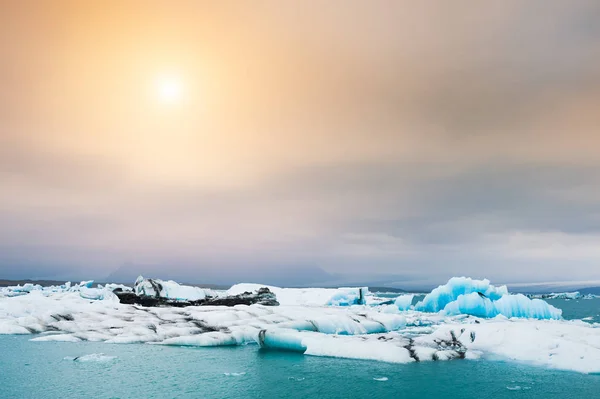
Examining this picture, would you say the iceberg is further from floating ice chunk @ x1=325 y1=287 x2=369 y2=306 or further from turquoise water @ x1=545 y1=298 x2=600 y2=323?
floating ice chunk @ x1=325 y1=287 x2=369 y2=306

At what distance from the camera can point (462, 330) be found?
21.7 meters

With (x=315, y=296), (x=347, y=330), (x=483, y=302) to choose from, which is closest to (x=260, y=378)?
(x=347, y=330)

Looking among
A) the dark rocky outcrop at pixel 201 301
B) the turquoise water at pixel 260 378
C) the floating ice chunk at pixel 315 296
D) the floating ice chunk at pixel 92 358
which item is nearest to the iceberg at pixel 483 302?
the dark rocky outcrop at pixel 201 301

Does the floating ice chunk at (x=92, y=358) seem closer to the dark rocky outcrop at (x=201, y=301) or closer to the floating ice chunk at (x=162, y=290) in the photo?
the dark rocky outcrop at (x=201, y=301)

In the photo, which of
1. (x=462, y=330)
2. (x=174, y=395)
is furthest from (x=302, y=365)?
(x=462, y=330)

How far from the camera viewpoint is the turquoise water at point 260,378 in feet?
43.4

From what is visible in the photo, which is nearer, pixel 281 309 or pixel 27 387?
pixel 27 387

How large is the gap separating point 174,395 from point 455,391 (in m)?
9.28

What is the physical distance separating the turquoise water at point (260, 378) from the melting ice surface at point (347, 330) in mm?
805

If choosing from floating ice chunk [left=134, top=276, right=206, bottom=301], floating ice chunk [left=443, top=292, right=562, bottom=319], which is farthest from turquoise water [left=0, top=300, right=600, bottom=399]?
floating ice chunk [left=134, top=276, right=206, bottom=301]

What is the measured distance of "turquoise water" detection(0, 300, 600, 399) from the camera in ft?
43.4

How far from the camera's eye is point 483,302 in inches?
1478

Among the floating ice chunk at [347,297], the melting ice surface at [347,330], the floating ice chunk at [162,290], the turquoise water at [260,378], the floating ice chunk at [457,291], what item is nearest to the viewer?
the turquoise water at [260,378]

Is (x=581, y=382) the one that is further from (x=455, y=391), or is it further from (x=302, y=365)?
(x=302, y=365)
